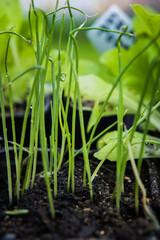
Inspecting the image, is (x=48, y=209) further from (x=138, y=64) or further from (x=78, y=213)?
(x=138, y=64)

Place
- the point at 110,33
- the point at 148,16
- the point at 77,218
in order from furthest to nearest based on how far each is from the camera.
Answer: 1. the point at 110,33
2. the point at 148,16
3. the point at 77,218

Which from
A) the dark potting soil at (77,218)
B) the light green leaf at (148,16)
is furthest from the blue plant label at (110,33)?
the dark potting soil at (77,218)

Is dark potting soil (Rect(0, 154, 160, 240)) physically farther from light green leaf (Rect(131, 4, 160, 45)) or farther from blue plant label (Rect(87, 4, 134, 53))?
blue plant label (Rect(87, 4, 134, 53))

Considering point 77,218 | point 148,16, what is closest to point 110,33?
point 148,16

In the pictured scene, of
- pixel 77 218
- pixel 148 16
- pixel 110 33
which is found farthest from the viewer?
pixel 110 33

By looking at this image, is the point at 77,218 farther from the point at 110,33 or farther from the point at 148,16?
the point at 110,33

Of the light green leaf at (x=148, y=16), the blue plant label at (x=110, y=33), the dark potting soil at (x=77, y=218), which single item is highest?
the blue plant label at (x=110, y=33)

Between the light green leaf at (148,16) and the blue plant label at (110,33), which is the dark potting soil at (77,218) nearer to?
the light green leaf at (148,16)
